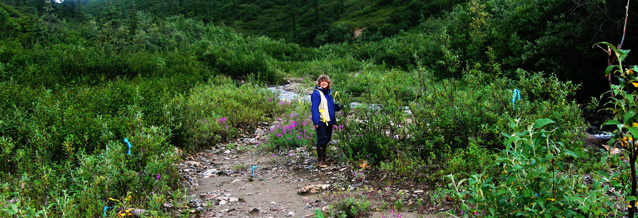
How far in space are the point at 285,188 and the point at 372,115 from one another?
213 cm

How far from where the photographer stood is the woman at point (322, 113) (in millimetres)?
7238

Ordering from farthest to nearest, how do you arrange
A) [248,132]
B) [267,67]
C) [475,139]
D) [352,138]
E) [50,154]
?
[267,67] < [248,132] < [352,138] < [475,139] < [50,154]

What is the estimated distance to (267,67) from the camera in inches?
741

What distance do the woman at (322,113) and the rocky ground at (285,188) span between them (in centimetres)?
38

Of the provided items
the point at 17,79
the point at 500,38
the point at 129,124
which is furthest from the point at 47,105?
the point at 500,38

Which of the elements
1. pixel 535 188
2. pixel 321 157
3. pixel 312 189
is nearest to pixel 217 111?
pixel 321 157

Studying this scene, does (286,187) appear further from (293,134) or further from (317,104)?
(293,134)

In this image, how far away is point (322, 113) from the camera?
730cm

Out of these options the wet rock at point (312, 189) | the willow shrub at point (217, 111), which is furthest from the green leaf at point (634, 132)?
the willow shrub at point (217, 111)

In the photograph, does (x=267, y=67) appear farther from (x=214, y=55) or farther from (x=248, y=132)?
(x=248, y=132)

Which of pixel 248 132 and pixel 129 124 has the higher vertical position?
pixel 129 124

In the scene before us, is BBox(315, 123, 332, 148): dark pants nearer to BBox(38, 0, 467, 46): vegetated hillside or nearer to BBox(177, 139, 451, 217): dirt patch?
BBox(177, 139, 451, 217): dirt patch

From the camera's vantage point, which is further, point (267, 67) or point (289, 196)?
point (267, 67)

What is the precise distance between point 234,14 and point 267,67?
237 ft
